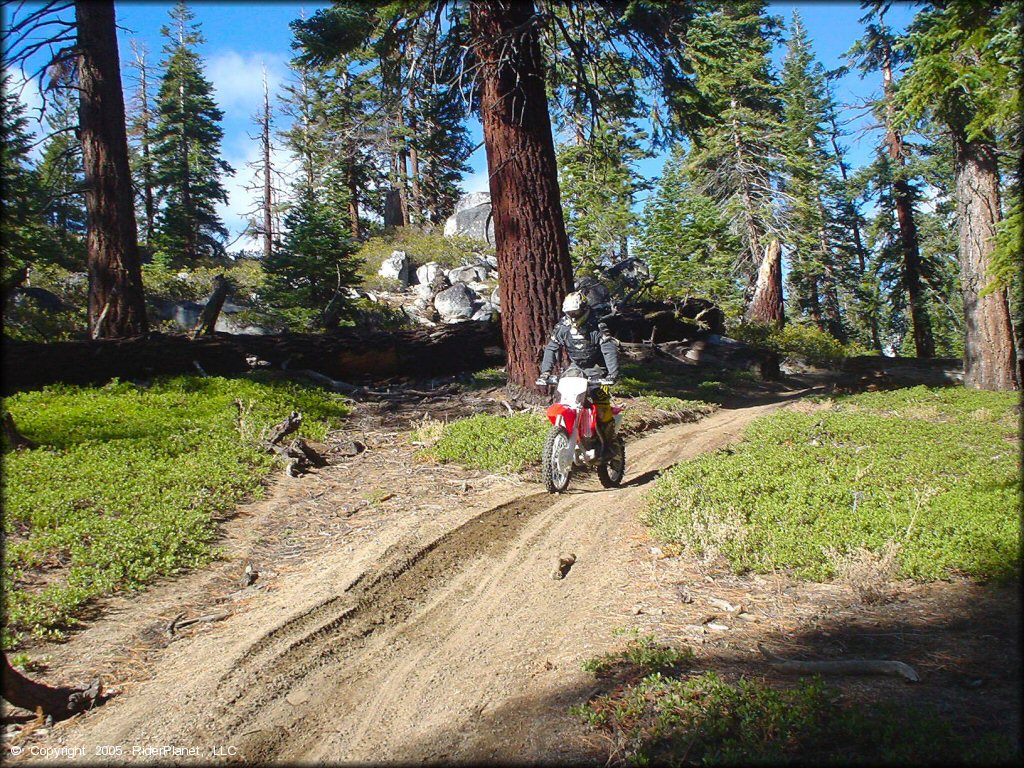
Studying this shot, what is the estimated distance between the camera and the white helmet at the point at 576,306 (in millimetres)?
8500

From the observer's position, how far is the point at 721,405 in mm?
14859

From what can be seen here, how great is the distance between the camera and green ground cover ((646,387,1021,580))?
5.03m

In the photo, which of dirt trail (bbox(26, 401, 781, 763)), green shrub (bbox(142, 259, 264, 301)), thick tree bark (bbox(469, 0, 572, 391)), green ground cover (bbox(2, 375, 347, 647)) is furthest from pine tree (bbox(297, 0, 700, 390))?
green shrub (bbox(142, 259, 264, 301))

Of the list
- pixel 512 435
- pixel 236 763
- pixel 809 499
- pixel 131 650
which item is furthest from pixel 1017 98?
pixel 131 650

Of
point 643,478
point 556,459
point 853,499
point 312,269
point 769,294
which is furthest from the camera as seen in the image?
point 769,294

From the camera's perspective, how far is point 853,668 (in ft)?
11.5

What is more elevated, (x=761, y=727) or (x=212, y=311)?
(x=212, y=311)

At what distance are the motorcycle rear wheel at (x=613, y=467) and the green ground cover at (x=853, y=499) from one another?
1.03 metres

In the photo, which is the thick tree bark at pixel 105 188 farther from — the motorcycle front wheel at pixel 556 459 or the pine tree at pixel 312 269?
the motorcycle front wheel at pixel 556 459

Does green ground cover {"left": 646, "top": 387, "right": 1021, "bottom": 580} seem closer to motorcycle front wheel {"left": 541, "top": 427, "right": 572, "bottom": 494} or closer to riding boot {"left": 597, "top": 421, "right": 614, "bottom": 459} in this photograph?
riding boot {"left": 597, "top": 421, "right": 614, "bottom": 459}

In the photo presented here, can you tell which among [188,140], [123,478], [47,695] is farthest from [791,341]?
[188,140]

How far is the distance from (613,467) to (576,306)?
7.23ft

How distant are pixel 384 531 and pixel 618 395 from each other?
736 centimetres

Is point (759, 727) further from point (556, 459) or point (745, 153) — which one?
point (745, 153)
